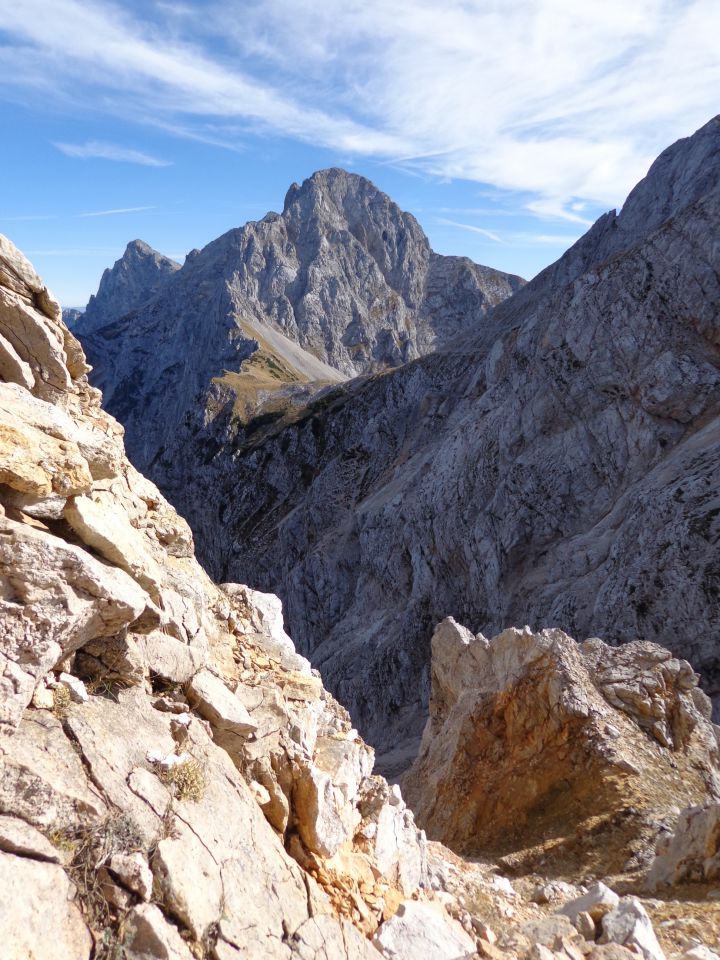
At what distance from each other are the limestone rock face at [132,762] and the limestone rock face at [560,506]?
28886 mm

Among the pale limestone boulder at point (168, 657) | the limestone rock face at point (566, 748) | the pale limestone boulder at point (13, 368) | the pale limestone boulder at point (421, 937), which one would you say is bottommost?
the limestone rock face at point (566, 748)

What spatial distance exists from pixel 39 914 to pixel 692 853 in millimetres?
12753

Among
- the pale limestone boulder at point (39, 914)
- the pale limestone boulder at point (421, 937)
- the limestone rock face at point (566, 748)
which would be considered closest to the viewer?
the pale limestone boulder at point (39, 914)

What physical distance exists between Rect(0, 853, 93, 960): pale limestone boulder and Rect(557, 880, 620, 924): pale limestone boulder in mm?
8087

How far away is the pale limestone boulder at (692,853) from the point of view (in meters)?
12.8

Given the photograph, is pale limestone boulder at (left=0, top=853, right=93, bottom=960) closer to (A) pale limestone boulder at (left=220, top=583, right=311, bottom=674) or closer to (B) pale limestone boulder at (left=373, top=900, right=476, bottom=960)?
(B) pale limestone boulder at (left=373, top=900, right=476, bottom=960)

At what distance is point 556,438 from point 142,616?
49.2 m

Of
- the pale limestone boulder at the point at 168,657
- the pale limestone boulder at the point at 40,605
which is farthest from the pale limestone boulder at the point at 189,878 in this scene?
the pale limestone boulder at the point at 168,657

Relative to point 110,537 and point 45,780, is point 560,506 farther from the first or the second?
point 45,780

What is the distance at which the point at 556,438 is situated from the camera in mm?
53500

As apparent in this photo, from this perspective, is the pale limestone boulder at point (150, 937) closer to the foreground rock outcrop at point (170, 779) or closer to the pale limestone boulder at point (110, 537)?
the foreground rock outcrop at point (170, 779)

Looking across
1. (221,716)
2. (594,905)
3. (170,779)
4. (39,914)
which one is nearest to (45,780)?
(39,914)

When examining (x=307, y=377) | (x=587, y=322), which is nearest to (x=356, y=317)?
(x=307, y=377)

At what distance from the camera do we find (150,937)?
19.3ft
